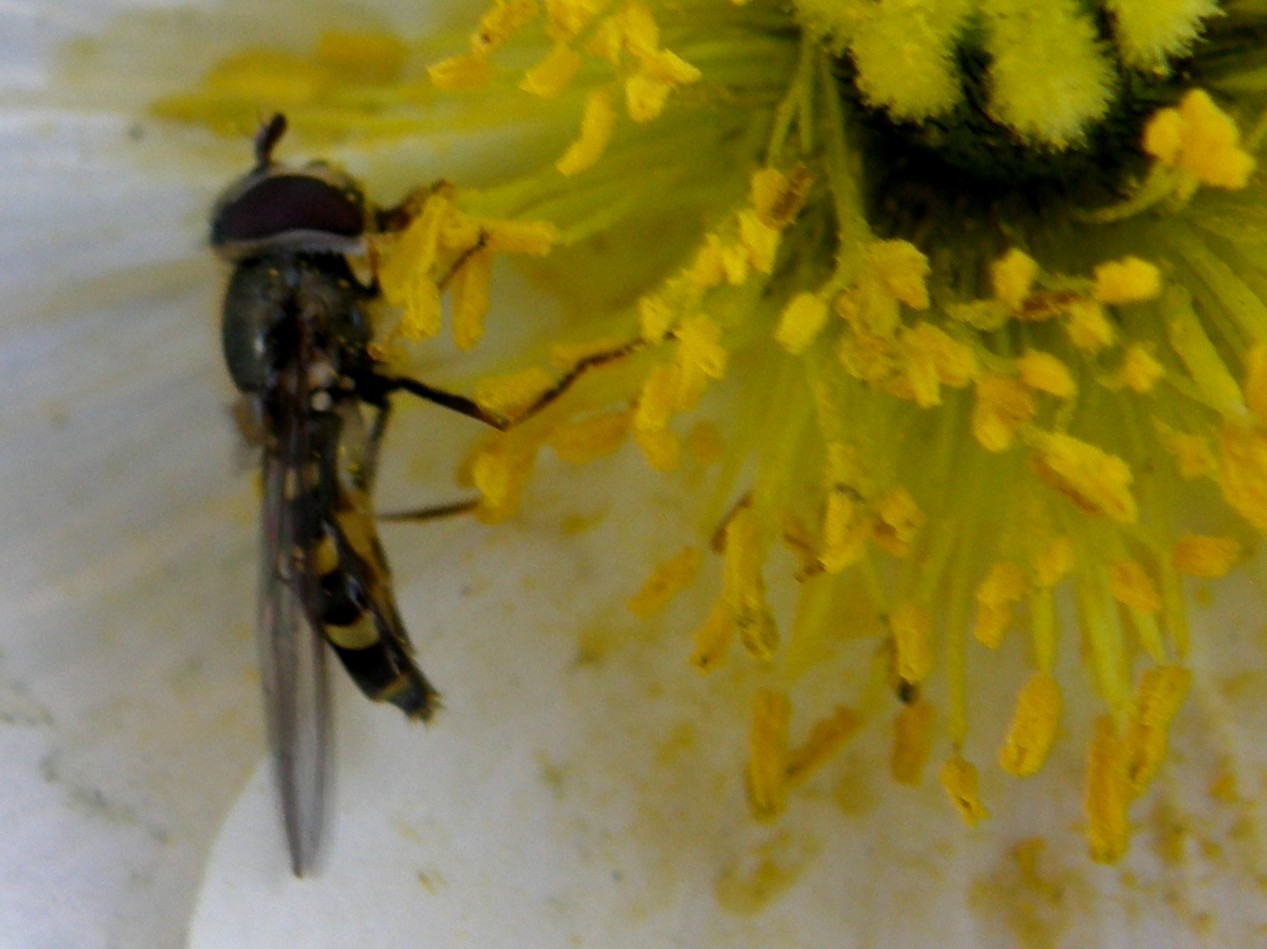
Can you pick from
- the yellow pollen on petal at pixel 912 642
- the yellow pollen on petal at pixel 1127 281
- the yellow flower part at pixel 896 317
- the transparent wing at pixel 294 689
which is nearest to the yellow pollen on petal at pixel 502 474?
→ the yellow flower part at pixel 896 317

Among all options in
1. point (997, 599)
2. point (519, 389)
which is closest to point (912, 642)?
point (997, 599)

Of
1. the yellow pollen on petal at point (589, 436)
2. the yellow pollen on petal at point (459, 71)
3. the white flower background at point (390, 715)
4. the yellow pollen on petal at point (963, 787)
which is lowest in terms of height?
the white flower background at point (390, 715)

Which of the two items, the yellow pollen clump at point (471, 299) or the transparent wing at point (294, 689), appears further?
the yellow pollen clump at point (471, 299)

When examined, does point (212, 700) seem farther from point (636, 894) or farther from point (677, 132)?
point (677, 132)

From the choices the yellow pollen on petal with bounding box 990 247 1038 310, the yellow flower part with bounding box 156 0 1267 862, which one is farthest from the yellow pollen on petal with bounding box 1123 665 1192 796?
the yellow pollen on petal with bounding box 990 247 1038 310

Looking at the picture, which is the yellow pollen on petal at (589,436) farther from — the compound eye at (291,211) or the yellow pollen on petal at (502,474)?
the compound eye at (291,211)
